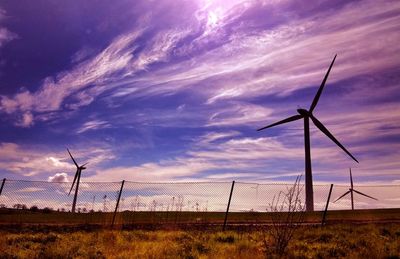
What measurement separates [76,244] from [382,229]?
14.9 metres

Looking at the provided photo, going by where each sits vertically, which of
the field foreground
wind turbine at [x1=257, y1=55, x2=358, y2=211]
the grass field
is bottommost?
the field foreground

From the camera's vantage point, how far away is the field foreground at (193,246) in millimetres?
13148

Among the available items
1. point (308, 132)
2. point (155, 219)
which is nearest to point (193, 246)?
point (155, 219)

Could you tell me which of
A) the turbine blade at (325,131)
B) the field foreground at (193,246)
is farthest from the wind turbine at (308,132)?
the field foreground at (193,246)

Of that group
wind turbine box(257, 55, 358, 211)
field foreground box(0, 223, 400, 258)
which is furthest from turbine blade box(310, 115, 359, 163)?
field foreground box(0, 223, 400, 258)

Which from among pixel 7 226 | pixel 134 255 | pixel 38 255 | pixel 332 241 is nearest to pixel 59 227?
pixel 7 226

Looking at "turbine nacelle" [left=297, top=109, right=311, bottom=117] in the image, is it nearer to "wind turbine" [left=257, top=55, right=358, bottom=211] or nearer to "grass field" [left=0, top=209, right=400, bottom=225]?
"wind turbine" [left=257, top=55, right=358, bottom=211]

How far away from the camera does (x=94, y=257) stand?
41.9ft

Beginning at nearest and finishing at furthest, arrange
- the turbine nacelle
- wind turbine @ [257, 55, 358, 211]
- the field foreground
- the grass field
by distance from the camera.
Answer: the field foreground
the grass field
wind turbine @ [257, 55, 358, 211]
the turbine nacelle

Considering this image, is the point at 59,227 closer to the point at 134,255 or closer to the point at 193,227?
the point at 193,227

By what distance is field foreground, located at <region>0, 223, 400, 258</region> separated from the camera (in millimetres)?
13148

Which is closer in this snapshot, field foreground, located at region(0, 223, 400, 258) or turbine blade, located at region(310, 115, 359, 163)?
field foreground, located at region(0, 223, 400, 258)

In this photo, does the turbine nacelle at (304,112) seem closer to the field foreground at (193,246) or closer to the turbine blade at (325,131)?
the turbine blade at (325,131)

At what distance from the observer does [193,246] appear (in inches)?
576
